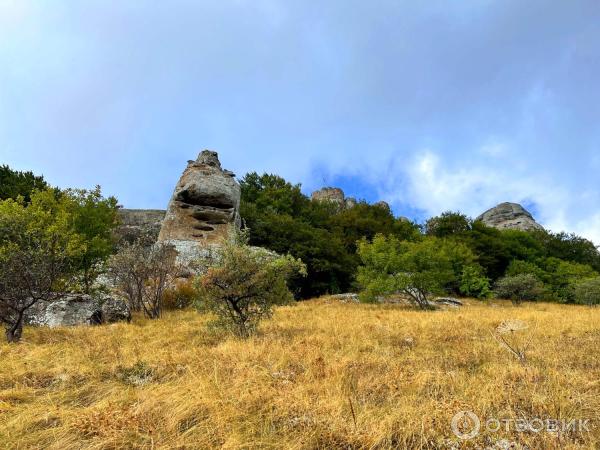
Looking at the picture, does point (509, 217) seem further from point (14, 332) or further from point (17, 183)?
point (14, 332)

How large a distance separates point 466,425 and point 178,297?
15.4m

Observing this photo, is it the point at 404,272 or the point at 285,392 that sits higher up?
the point at 404,272

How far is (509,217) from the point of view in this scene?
209 ft

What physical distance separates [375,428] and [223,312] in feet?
22.1

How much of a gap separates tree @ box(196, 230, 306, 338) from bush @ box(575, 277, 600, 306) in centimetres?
2711

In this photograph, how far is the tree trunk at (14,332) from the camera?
328 inches

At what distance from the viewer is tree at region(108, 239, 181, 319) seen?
14242mm

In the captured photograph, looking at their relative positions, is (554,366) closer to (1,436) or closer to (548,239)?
(1,436)

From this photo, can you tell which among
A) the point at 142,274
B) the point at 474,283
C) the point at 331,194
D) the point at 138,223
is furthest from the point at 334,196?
the point at 142,274

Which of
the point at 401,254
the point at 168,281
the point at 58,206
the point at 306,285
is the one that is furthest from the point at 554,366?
the point at 306,285

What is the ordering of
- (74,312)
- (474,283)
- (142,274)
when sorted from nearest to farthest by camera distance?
1. (74,312)
2. (142,274)
3. (474,283)

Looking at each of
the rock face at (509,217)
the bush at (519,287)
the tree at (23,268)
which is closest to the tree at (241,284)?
the tree at (23,268)

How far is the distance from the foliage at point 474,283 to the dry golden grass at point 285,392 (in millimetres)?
23349

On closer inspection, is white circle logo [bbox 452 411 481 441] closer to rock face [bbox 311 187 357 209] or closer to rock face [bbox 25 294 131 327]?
rock face [bbox 25 294 131 327]
